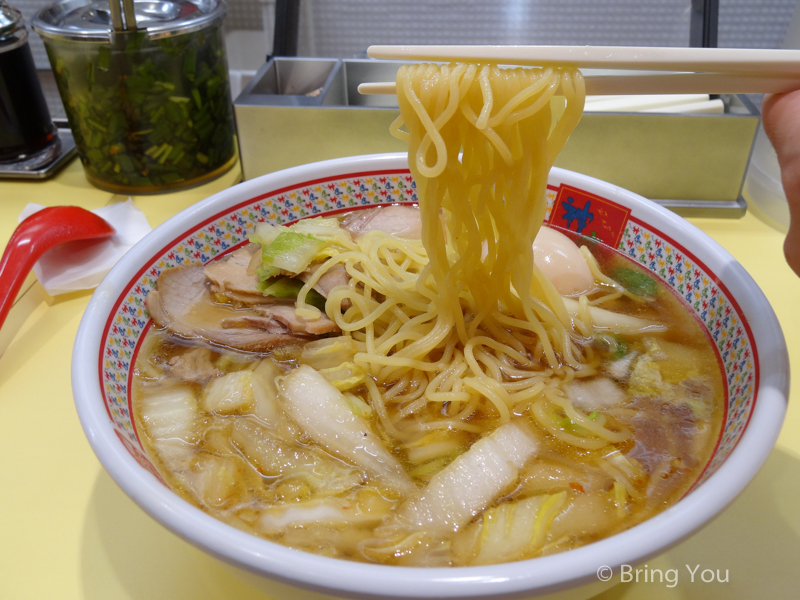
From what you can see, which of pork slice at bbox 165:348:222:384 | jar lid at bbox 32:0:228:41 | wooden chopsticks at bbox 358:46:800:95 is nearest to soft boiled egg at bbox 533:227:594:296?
wooden chopsticks at bbox 358:46:800:95

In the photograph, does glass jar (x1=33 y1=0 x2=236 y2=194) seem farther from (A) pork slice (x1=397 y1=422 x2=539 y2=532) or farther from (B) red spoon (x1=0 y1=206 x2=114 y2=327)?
(A) pork slice (x1=397 y1=422 x2=539 y2=532)

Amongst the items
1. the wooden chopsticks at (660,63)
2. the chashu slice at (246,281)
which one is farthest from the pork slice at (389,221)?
the wooden chopsticks at (660,63)

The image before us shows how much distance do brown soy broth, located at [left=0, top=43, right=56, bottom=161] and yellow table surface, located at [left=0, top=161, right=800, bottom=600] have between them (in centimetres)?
107

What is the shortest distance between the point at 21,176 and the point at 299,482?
5.90 ft

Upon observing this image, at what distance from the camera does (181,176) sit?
1962mm

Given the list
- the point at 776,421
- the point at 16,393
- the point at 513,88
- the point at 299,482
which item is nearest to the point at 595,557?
the point at 776,421

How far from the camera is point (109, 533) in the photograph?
3.18 feet

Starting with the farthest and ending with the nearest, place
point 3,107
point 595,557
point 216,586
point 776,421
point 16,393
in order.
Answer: point 3,107 → point 16,393 → point 216,586 → point 776,421 → point 595,557

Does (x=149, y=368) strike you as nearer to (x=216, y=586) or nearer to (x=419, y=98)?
(x=216, y=586)

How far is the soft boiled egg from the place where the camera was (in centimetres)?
Answer: 131

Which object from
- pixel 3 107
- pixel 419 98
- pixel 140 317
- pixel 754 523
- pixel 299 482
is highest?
pixel 419 98

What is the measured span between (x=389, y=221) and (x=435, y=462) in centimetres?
67

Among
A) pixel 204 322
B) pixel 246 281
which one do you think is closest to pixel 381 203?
pixel 246 281

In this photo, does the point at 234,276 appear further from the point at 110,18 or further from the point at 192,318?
the point at 110,18
